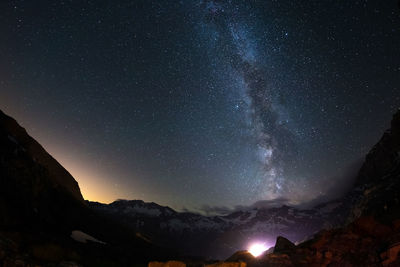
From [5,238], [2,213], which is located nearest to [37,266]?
[5,238]

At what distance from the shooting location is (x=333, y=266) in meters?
13.8

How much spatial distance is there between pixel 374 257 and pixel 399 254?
145cm

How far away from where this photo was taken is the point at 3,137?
1502 inches

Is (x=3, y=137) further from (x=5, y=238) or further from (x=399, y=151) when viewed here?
(x=399, y=151)

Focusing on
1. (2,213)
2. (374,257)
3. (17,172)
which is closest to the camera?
(374,257)

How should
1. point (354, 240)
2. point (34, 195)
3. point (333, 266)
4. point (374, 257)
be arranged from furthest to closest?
point (34, 195), point (354, 240), point (333, 266), point (374, 257)

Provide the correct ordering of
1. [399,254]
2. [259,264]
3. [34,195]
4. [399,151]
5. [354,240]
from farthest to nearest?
[399,151]
[34,195]
[259,264]
[354,240]
[399,254]

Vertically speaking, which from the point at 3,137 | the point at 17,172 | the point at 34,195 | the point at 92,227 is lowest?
the point at 92,227

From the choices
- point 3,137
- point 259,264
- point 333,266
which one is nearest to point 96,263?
point 259,264

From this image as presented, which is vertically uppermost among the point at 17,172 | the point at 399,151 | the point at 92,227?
the point at 399,151

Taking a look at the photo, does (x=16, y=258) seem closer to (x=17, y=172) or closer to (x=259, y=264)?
(x=259, y=264)

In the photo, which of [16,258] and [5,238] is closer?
[16,258]

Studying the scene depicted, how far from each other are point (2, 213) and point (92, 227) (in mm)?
47368

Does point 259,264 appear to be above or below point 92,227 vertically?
above
